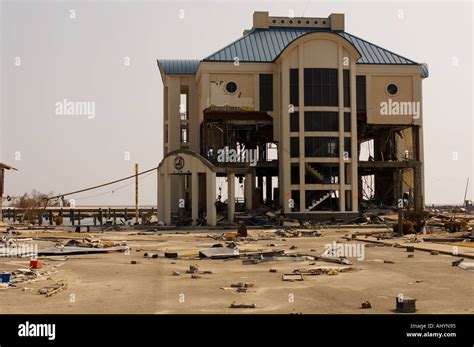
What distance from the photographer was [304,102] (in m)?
71.1

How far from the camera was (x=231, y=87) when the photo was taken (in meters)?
74.0

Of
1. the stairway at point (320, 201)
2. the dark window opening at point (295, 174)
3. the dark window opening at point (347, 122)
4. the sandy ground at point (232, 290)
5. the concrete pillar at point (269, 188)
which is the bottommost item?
the sandy ground at point (232, 290)

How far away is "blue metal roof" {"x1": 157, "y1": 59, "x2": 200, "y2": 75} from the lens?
84625 millimetres

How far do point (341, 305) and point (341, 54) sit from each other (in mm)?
59699

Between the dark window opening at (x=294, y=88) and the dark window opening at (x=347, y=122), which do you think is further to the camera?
the dark window opening at (x=347, y=122)

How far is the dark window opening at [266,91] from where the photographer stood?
74.2 m

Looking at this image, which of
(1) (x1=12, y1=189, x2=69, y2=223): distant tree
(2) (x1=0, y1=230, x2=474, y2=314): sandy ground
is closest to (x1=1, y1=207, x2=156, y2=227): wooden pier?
(1) (x1=12, y1=189, x2=69, y2=223): distant tree

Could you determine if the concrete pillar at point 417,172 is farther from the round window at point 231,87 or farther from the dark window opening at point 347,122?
the round window at point 231,87

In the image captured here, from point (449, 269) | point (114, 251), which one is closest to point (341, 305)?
point (449, 269)

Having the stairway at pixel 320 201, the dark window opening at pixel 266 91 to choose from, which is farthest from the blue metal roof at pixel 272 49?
the stairway at pixel 320 201

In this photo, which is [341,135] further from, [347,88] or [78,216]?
[78,216]

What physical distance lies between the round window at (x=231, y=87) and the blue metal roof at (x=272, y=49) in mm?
3044
